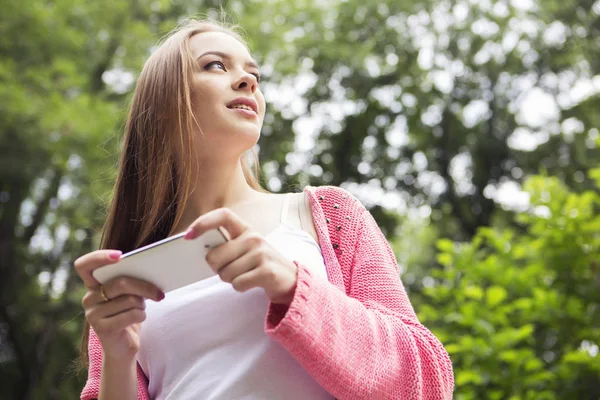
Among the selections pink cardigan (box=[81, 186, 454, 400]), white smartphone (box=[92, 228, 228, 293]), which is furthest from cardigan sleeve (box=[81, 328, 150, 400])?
white smartphone (box=[92, 228, 228, 293])

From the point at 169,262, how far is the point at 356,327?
33 cm

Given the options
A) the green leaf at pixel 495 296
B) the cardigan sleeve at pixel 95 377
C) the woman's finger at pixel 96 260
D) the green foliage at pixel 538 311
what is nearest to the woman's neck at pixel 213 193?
the cardigan sleeve at pixel 95 377

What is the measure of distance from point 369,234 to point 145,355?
52 centimetres

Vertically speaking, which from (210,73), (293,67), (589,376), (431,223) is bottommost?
(431,223)

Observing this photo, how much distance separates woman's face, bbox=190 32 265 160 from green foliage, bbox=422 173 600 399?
8.68 ft

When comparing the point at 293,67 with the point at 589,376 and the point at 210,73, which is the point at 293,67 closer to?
the point at 589,376

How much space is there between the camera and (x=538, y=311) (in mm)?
4188

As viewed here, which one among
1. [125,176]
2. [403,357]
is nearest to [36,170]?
[125,176]

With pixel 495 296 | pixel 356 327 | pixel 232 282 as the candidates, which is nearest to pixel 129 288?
pixel 232 282

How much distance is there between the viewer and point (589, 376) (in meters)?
4.02

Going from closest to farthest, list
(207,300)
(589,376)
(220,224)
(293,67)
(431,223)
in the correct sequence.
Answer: (220,224) < (207,300) < (589,376) < (293,67) < (431,223)

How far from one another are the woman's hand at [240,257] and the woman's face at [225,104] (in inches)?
17.6

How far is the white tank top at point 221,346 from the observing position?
51.1 inches

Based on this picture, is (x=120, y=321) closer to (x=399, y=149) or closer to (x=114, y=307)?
(x=114, y=307)
